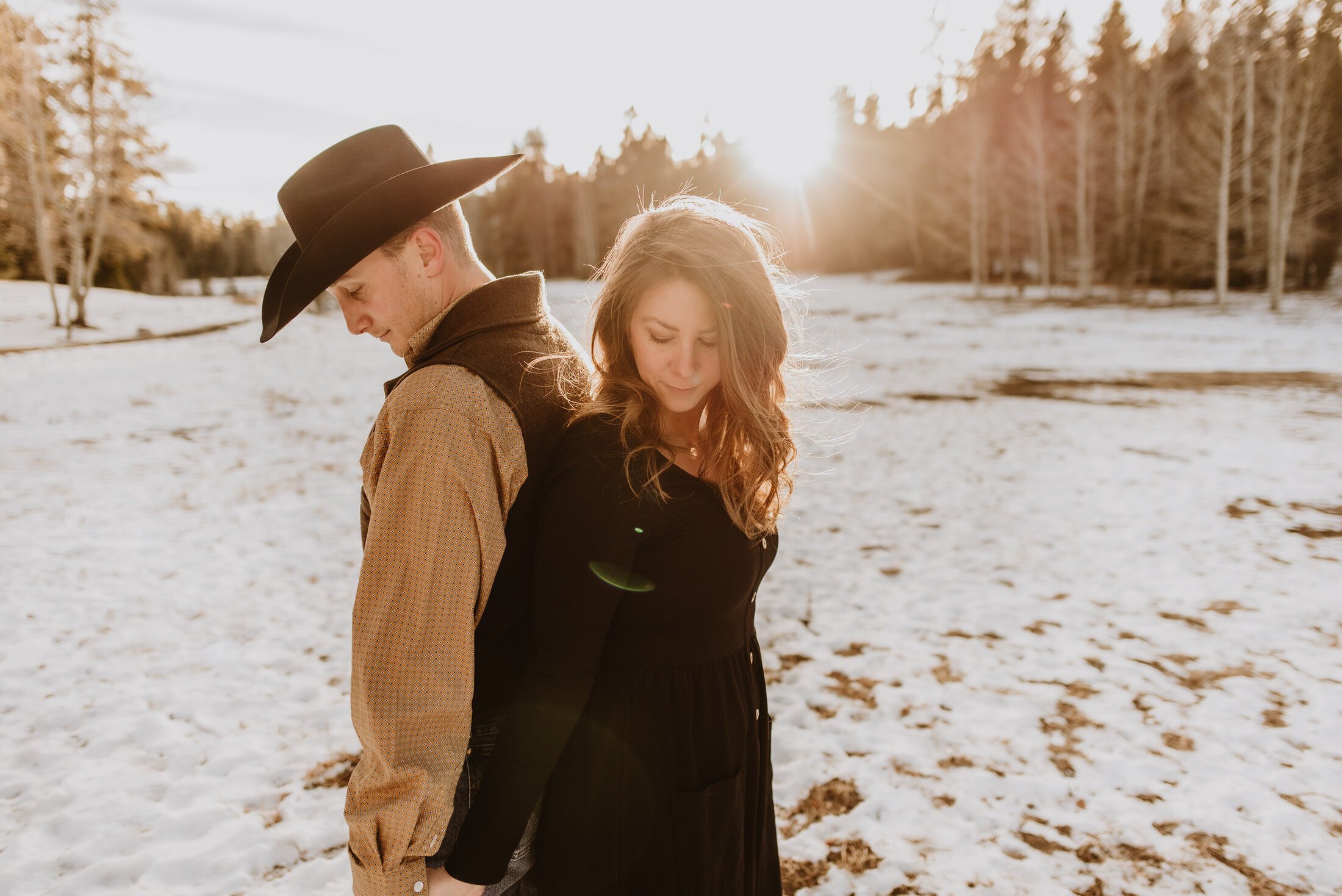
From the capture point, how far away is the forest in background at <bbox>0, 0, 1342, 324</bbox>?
22.4 meters

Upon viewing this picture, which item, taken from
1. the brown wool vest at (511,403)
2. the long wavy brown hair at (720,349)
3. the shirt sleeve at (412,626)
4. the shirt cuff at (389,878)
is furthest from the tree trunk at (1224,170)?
the shirt cuff at (389,878)

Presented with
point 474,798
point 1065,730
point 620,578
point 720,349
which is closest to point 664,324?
point 720,349

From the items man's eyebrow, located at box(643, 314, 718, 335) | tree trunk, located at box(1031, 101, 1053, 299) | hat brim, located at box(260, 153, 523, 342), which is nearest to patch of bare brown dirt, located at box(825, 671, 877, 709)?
man's eyebrow, located at box(643, 314, 718, 335)

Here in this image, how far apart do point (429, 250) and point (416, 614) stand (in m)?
0.72

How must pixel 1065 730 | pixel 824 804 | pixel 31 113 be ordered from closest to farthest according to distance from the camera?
pixel 824 804 < pixel 1065 730 < pixel 31 113

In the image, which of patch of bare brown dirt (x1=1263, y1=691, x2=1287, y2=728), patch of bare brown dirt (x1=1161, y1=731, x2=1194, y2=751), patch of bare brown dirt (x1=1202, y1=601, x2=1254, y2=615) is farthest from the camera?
patch of bare brown dirt (x1=1202, y1=601, x2=1254, y2=615)

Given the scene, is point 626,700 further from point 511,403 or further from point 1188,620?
point 1188,620

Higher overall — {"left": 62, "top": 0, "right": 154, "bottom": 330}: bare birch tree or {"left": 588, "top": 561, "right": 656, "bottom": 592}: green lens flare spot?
{"left": 62, "top": 0, "right": 154, "bottom": 330}: bare birch tree

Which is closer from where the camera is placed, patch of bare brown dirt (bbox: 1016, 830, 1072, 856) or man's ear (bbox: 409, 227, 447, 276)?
man's ear (bbox: 409, 227, 447, 276)

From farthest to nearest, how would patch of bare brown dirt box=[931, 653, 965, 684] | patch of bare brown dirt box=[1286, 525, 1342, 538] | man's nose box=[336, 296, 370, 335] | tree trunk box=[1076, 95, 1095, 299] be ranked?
tree trunk box=[1076, 95, 1095, 299] → patch of bare brown dirt box=[1286, 525, 1342, 538] → patch of bare brown dirt box=[931, 653, 965, 684] → man's nose box=[336, 296, 370, 335]

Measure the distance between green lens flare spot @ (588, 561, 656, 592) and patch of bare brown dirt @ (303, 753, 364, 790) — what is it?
9.43ft

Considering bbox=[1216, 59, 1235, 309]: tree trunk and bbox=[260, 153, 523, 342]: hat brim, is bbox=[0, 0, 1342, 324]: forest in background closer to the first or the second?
bbox=[1216, 59, 1235, 309]: tree trunk

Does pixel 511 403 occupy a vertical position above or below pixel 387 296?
below

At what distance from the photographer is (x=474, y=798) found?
1.50m
